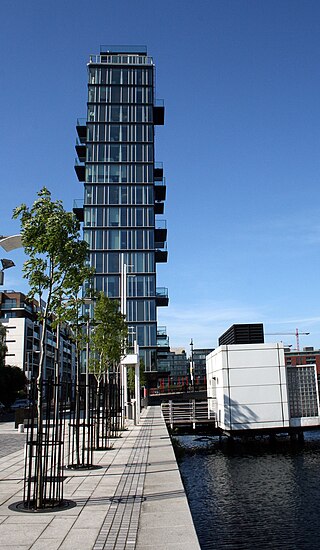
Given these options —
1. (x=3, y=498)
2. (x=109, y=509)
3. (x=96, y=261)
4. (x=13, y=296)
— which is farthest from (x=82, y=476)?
(x=13, y=296)

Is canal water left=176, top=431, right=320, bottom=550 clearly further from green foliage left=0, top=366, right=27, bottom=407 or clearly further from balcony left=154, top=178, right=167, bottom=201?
balcony left=154, top=178, right=167, bottom=201

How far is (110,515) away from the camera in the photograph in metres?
7.83

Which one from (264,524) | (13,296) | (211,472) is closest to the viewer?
(264,524)

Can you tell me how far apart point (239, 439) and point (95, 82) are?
63.1 m

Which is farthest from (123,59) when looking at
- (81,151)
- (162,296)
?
(162,296)

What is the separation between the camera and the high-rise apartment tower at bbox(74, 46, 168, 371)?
7044cm

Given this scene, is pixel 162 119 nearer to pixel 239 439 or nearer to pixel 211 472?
pixel 239 439

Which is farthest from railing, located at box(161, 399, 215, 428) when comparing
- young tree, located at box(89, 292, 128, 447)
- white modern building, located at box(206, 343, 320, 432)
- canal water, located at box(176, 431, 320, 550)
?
young tree, located at box(89, 292, 128, 447)

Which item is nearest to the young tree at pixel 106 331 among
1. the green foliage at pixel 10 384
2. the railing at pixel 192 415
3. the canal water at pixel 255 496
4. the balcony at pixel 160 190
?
the railing at pixel 192 415

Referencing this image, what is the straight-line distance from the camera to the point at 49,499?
8703 mm

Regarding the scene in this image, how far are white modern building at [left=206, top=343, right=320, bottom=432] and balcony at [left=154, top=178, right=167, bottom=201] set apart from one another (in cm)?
5500

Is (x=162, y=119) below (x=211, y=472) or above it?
above

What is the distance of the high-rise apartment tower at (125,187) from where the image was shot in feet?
231

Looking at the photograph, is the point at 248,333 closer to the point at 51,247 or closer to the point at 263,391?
the point at 263,391
